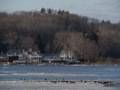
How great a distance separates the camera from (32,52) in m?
145

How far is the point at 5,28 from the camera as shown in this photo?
506ft

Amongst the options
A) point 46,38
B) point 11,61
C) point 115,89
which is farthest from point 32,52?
point 115,89

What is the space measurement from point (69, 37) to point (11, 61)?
77.2ft

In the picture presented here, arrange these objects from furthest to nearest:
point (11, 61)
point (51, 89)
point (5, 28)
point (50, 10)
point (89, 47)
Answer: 1. point (50, 10)
2. point (5, 28)
3. point (89, 47)
4. point (11, 61)
5. point (51, 89)

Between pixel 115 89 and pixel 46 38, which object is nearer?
pixel 115 89

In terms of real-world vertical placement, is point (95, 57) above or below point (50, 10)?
below

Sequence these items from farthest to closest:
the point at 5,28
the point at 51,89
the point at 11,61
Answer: the point at 5,28 < the point at 11,61 < the point at 51,89

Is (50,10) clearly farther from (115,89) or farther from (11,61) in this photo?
(115,89)

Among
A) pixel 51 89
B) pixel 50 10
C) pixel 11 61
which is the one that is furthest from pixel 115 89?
pixel 50 10

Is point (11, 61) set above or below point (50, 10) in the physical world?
→ below

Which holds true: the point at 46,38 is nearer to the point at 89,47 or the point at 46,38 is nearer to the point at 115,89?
the point at 89,47

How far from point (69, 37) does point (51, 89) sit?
10950 cm

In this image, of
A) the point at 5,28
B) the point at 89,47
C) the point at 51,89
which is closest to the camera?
the point at 51,89

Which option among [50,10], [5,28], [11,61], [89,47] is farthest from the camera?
[50,10]
